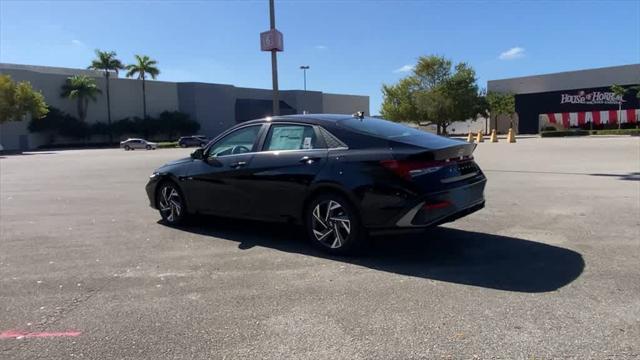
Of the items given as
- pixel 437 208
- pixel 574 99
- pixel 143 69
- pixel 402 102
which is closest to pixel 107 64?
pixel 143 69

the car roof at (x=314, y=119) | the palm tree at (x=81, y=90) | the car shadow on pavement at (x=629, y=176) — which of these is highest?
the palm tree at (x=81, y=90)

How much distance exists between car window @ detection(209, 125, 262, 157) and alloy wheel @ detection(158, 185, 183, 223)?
3.07ft

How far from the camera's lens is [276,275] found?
211 inches

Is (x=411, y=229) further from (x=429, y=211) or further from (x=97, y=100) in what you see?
(x=97, y=100)

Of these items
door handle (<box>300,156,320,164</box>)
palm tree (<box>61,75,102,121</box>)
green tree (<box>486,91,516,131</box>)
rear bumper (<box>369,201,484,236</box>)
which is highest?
palm tree (<box>61,75,102,121</box>)

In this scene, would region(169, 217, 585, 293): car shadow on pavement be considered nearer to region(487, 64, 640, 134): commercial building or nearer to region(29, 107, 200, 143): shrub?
region(487, 64, 640, 134): commercial building

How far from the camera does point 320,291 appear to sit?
4824 mm

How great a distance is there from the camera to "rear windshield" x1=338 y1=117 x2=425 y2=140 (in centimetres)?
597

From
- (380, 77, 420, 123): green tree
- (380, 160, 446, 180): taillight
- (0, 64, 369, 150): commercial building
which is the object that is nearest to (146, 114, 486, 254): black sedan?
(380, 160, 446, 180): taillight

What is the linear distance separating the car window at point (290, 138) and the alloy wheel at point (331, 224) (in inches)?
28.5

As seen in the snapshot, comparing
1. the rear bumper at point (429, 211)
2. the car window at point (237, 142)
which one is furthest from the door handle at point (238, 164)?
the rear bumper at point (429, 211)

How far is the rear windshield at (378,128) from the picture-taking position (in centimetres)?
597

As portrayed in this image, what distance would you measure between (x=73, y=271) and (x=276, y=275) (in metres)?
2.16

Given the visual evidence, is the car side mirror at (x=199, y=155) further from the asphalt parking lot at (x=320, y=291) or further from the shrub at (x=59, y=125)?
the shrub at (x=59, y=125)
